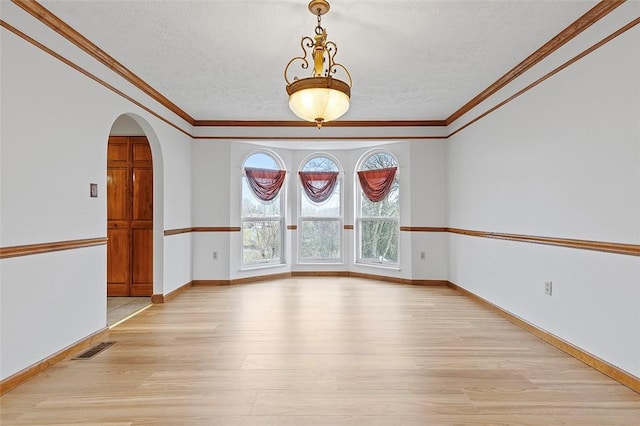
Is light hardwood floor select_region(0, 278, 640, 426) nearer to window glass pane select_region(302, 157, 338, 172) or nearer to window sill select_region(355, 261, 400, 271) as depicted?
window sill select_region(355, 261, 400, 271)

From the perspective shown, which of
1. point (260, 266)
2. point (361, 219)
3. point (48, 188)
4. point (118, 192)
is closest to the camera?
point (48, 188)

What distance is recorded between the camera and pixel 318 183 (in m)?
6.14

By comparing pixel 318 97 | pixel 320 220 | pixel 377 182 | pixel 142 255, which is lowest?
pixel 142 255

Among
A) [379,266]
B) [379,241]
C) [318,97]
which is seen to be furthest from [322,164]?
[318,97]

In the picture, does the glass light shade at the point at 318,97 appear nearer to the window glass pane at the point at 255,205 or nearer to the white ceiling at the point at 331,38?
the white ceiling at the point at 331,38

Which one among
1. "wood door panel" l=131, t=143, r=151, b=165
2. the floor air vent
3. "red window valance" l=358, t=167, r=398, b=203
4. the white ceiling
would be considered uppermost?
the white ceiling

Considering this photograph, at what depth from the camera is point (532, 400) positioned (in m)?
2.04

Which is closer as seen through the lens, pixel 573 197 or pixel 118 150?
pixel 573 197

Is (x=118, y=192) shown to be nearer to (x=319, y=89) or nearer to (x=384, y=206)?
(x=319, y=89)

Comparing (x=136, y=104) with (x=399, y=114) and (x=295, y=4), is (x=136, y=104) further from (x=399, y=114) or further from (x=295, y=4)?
(x=399, y=114)

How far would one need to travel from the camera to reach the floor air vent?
2.69m

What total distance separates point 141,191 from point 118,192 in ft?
0.98

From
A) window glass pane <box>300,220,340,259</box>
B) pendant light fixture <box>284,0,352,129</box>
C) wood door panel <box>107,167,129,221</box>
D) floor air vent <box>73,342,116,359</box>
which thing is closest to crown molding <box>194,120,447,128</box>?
wood door panel <box>107,167,129,221</box>

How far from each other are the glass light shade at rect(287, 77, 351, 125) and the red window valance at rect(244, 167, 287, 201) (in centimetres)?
319
